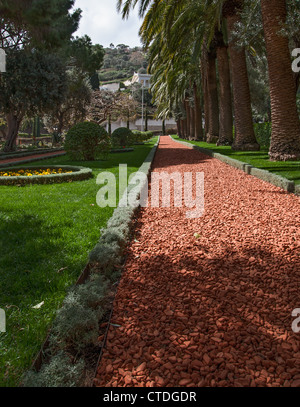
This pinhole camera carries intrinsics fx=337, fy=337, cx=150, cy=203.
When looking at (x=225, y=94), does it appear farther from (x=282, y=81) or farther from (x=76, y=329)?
(x=76, y=329)

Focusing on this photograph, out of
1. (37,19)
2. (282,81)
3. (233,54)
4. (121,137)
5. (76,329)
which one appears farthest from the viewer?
(121,137)

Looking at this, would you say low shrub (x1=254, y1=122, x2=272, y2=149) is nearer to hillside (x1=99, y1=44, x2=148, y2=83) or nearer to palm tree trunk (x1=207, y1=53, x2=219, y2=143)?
palm tree trunk (x1=207, y1=53, x2=219, y2=143)

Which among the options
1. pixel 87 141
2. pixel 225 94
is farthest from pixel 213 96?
pixel 87 141

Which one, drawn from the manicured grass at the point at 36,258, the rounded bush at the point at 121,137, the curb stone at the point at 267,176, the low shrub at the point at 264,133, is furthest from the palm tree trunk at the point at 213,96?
the manicured grass at the point at 36,258

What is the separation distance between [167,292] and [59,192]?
185 inches

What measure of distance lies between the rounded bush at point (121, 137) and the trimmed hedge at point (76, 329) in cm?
2241

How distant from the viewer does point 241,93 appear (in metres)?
13.3

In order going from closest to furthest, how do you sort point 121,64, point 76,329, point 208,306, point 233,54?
point 76,329 < point 208,306 < point 233,54 < point 121,64

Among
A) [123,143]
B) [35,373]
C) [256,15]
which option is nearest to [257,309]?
[35,373]

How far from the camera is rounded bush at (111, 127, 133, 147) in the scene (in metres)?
25.0

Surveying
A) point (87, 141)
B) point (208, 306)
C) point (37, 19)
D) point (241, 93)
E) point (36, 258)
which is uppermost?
point (37, 19)

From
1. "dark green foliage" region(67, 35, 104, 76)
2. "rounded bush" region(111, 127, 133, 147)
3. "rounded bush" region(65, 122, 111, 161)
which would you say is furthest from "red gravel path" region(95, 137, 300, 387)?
"dark green foliage" region(67, 35, 104, 76)

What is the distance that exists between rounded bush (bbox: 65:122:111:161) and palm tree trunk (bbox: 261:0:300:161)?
6.52 m

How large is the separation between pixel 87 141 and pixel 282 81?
735 centimetres
